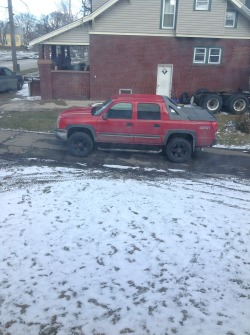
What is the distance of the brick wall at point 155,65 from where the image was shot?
56.3 feet

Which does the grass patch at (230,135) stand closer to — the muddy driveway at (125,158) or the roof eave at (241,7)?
the muddy driveway at (125,158)

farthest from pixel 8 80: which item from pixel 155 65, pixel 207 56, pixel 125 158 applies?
pixel 125 158

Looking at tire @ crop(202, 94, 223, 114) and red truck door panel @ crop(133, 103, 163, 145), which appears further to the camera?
tire @ crop(202, 94, 223, 114)

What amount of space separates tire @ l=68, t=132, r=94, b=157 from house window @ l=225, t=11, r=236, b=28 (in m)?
12.6

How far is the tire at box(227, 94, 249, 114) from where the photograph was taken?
51.0 feet

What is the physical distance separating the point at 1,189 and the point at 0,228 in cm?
178

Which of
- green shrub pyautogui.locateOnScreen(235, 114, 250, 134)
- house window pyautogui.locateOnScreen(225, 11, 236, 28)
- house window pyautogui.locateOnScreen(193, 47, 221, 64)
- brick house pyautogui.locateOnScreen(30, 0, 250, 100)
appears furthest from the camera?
house window pyautogui.locateOnScreen(193, 47, 221, 64)

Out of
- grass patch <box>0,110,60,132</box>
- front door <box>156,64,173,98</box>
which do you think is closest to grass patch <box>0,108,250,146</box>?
grass patch <box>0,110,60,132</box>

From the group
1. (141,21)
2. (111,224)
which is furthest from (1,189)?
(141,21)

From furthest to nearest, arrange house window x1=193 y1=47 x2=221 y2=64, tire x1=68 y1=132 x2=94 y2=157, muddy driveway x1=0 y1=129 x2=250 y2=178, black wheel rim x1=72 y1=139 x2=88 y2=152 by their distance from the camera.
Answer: house window x1=193 y1=47 x2=221 y2=64, black wheel rim x1=72 y1=139 x2=88 y2=152, tire x1=68 y1=132 x2=94 y2=157, muddy driveway x1=0 y1=129 x2=250 y2=178

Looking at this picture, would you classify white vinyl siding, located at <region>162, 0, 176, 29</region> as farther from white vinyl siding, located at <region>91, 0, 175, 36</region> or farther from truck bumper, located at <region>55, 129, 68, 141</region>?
truck bumper, located at <region>55, 129, 68, 141</region>

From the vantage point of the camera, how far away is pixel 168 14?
16.6 m

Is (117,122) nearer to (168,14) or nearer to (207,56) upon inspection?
(168,14)

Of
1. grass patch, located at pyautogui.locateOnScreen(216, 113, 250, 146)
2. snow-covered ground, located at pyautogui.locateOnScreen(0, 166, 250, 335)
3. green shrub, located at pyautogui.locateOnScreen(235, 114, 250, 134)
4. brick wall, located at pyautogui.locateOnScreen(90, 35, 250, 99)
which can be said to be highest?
brick wall, located at pyautogui.locateOnScreen(90, 35, 250, 99)
